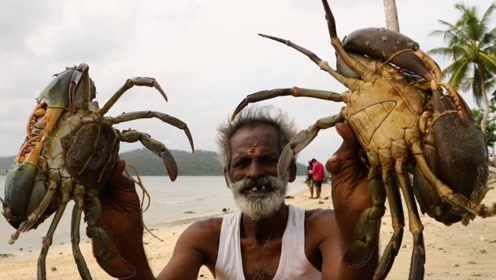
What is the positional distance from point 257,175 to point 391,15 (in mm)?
9581

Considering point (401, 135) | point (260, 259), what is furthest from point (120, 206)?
point (401, 135)

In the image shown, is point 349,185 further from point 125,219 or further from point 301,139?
point 125,219

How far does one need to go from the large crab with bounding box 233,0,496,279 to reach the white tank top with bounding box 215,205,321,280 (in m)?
1.24

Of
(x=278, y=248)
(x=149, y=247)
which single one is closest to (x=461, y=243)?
(x=278, y=248)

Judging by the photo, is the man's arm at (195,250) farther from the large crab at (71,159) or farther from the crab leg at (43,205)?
the crab leg at (43,205)

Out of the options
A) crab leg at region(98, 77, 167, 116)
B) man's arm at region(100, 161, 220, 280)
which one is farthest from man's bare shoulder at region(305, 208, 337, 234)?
crab leg at region(98, 77, 167, 116)

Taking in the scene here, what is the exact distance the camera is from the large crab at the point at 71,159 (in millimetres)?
2752

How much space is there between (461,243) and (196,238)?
588cm

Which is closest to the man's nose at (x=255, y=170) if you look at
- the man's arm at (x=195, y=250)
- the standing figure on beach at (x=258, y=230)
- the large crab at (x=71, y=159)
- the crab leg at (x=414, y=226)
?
the standing figure on beach at (x=258, y=230)

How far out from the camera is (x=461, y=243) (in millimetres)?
8703

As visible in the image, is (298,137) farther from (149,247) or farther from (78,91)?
(149,247)

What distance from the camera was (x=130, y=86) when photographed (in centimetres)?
288

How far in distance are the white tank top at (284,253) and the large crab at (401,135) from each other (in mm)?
1236

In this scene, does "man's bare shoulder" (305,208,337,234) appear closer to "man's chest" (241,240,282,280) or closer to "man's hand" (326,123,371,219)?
"man's chest" (241,240,282,280)
